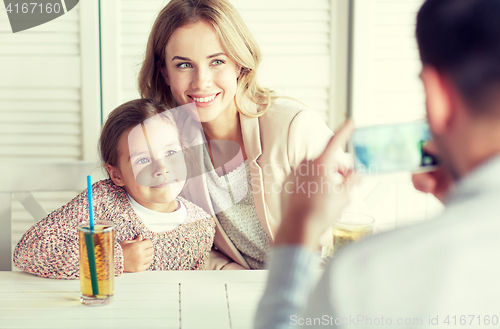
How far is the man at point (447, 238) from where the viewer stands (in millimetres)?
297

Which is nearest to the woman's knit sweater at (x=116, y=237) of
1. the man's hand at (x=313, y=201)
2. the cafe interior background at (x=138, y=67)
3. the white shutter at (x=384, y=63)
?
the man's hand at (x=313, y=201)

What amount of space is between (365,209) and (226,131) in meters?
0.65

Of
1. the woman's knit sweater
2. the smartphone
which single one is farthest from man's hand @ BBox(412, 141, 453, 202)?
the woman's knit sweater

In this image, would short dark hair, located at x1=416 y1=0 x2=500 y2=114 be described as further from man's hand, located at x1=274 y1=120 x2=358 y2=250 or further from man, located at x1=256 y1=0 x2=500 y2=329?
man's hand, located at x1=274 y1=120 x2=358 y2=250

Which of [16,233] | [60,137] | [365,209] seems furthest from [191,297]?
[16,233]

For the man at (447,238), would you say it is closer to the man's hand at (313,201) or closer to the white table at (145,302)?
the man's hand at (313,201)

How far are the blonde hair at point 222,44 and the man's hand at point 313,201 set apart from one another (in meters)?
0.82

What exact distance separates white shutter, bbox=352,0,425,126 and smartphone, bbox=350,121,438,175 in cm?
122

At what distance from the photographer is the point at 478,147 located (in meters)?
0.33

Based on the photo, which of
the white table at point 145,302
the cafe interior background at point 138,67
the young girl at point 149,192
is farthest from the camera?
the cafe interior background at point 138,67

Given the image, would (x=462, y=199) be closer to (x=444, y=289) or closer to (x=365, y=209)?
(x=444, y=289)

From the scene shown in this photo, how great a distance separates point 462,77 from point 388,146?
202 millimetres

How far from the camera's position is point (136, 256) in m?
0.90

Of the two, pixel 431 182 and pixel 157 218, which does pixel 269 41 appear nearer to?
pixel 157 218
